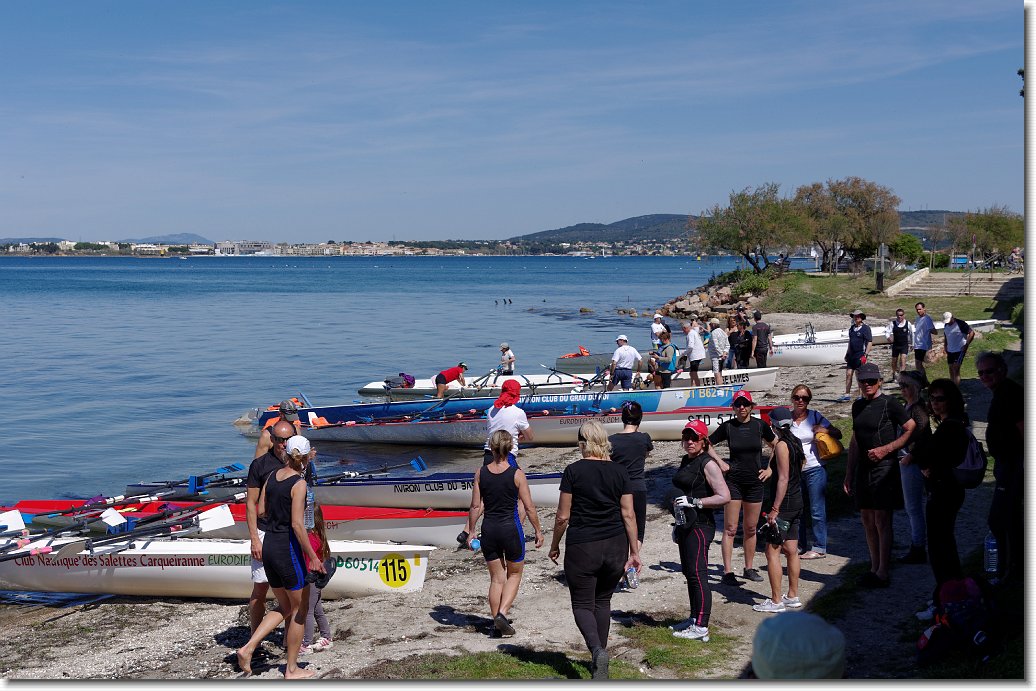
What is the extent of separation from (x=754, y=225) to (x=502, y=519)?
57878 millimetres

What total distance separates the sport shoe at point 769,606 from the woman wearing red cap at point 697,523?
2.69ft

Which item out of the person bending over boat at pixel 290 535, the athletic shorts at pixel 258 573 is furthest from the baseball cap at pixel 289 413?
the person bending over boat at pixel 290 535

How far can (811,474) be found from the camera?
8625 mm

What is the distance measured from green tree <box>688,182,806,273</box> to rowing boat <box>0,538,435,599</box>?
177ft

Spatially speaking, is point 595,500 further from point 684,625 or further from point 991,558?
point 991,558

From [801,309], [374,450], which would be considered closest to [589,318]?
[801,309]

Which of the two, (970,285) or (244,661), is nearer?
(244,661)

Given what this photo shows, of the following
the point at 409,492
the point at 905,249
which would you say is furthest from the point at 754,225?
the point at 409,492

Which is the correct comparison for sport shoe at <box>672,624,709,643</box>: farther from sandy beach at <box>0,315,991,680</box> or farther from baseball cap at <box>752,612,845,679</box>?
baseball cap at <box>752,612,845,679</box>

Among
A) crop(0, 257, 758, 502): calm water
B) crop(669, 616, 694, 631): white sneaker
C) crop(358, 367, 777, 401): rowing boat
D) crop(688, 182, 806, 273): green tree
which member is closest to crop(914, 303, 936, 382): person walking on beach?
crop(358, 367, 777, 401): rowing boat

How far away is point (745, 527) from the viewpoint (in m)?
8.32

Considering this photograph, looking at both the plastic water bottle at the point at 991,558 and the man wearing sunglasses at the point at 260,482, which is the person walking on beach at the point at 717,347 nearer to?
the plastic water bottle at the point at 991,558

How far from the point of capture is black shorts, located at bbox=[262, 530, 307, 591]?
658cm

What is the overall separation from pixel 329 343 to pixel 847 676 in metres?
41.8
